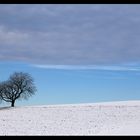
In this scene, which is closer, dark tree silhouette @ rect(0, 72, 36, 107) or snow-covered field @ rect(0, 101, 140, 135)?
snow-covered field @ rect(0, 101, 140, 135)

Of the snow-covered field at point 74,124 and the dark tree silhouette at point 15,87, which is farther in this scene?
the dark tree silhouette at point 15,87

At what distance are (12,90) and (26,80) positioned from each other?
8.14 ft

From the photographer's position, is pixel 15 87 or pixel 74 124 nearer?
pixel 74 124
